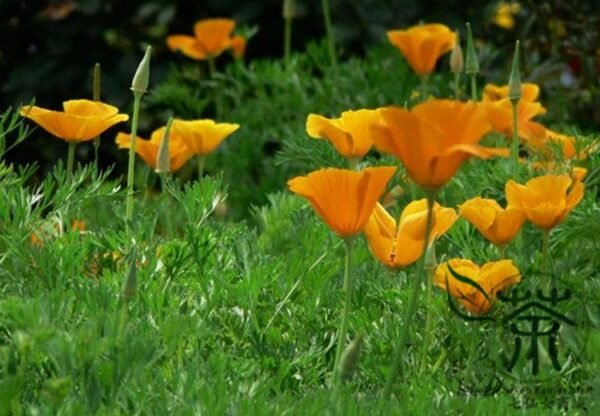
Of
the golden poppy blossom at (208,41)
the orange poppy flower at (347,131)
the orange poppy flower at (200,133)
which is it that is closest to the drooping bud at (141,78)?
the orange poppy flower at (347,131)

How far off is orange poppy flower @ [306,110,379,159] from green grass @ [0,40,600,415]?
6.0 inches

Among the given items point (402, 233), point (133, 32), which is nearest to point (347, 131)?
point (402, 233)

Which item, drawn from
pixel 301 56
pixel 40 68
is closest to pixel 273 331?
pixel 301 56

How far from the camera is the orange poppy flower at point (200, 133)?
2.72 m

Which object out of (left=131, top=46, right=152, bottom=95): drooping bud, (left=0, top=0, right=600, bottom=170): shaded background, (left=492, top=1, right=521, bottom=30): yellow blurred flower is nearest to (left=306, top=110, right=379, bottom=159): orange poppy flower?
(left=131, top=46, right=152, bottom=95): drooping bud

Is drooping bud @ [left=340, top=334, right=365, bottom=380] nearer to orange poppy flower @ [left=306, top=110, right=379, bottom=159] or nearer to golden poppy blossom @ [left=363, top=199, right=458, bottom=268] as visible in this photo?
golden poppy blossom @ [left=363, top=199, right=458, bottom=268]

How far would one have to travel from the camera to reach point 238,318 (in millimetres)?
2100

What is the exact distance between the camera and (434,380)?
6.48 ft

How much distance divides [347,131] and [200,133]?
58cm

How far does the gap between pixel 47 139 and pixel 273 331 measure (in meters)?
3.82

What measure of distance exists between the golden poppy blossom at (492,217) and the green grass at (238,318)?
9cm

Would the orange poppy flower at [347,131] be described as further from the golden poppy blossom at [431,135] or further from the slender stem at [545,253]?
the golden poppy blossom at [431,135]

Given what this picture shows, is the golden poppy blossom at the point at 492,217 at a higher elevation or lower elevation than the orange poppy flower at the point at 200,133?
higher

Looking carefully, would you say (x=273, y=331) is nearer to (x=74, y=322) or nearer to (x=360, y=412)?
(x=74, y=322)
